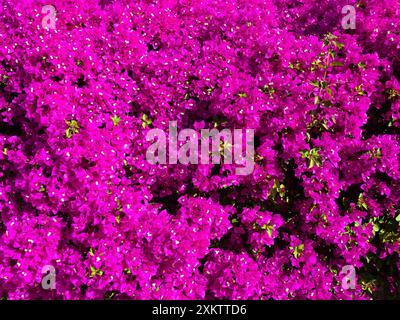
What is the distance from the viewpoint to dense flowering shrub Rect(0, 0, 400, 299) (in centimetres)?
289

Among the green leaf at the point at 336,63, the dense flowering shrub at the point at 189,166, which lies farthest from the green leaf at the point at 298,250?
the green leaf at the point at 336,63

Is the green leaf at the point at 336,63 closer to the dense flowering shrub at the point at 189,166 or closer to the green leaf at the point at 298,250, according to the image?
the dense flowering shrub at the point at 189,166

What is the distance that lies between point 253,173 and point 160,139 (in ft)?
2.42

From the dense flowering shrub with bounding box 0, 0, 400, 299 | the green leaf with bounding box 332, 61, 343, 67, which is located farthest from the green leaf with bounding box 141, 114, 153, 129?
the green leaf with bounding box 332, 61, 343, 67

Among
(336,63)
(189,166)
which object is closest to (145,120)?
(189,166)

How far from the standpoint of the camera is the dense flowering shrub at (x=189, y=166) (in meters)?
2.89

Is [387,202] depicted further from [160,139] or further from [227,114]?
[160,139]

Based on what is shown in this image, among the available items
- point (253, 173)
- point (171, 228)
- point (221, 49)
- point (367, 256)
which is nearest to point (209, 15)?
point (221, 49)

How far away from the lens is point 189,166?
10.4 ft

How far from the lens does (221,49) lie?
3.25 meters

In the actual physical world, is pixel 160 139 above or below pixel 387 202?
above

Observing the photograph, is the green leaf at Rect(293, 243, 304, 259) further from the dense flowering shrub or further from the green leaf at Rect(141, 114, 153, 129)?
the green leaf at Rect(141, 114, 153, 129)

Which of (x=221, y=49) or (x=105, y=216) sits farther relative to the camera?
(x=221, y=49)

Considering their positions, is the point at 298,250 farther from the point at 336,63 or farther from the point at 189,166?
the point at 336,63
